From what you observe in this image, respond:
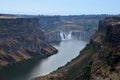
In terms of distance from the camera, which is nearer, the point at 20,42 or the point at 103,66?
the point at 103,66

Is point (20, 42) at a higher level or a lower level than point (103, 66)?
lower

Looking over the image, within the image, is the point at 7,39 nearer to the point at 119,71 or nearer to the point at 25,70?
the point at 25,70

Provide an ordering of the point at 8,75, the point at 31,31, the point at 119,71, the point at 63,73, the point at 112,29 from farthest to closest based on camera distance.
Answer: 1. the point at 31,31
2. the point at 8,75
3. the point at 63,73
4. the point at 112,29
5. the point at 119,71

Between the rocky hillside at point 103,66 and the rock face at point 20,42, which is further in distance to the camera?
the rock face at point 20,42

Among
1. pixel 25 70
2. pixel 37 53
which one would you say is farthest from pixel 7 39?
pixel 25 70

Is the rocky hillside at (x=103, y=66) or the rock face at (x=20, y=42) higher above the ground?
the rocky hillside at (x=103, y=66)

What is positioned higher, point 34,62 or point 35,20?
point 35,20

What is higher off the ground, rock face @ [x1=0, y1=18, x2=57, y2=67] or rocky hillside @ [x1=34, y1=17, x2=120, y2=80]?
rocky hillside @ [x1=34, y1=17, x2=120, y2=80]

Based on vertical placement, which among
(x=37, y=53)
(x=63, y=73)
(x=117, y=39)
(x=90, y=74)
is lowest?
(x=37, y=53)
